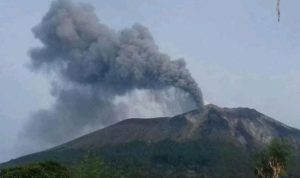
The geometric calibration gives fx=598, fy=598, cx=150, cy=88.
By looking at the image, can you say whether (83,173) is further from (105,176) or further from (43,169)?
(43,169)

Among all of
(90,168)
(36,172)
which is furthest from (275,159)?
(36,172)

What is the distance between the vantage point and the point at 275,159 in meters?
86.8

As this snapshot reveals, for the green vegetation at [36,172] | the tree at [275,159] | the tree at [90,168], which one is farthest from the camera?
the tree at [275,159]

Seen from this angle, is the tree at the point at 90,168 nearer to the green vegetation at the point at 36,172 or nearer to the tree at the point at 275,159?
the green vegetation at the point at 36,172

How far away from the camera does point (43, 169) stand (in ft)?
258

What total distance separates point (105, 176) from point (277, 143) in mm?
32348

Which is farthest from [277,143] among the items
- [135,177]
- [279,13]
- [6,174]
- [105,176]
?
[135,177]

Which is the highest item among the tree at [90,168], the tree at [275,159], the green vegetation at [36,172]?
the green vegetation at [36,172]

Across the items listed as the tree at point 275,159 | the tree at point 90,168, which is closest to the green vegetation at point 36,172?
the tree at point 90,168

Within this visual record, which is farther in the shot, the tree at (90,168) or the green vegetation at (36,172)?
the green vegetation at (36,172)

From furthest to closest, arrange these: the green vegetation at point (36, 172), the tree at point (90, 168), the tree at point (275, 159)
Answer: the tree at point (275, 159) → the green vegetation at point (36, 172) → the tree at point (90, 168)

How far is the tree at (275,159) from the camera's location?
85.7 meters

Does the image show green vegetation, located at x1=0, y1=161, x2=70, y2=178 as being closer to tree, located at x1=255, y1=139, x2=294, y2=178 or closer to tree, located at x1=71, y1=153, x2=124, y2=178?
tree, located at x1=71, y1=153, x2=124, y2=178

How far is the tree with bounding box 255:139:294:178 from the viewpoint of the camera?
3374 inches
